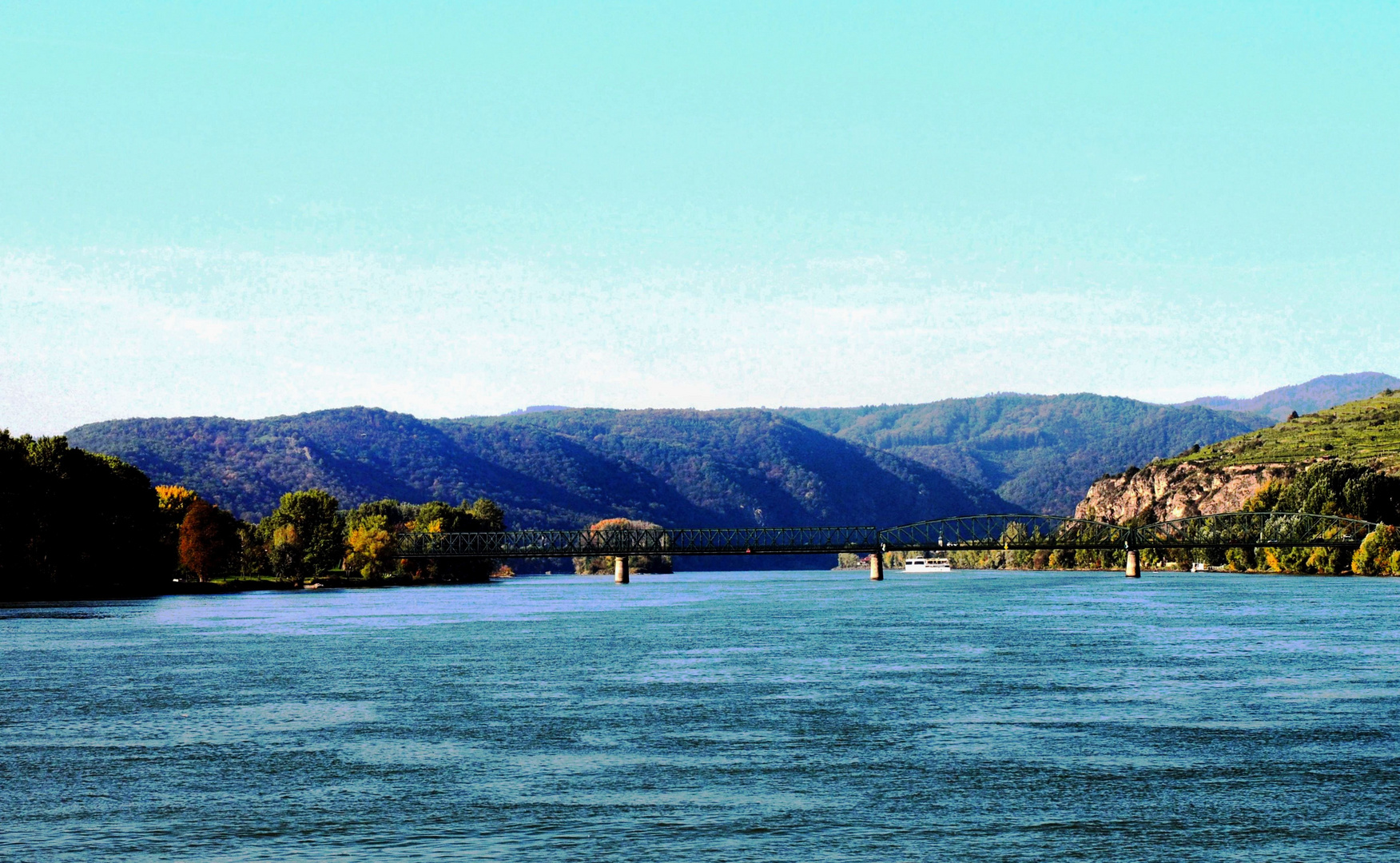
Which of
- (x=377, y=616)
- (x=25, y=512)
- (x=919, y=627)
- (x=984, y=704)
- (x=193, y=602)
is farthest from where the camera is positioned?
(x=193, y=602)

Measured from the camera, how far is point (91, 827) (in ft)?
120

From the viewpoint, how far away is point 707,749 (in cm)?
4875

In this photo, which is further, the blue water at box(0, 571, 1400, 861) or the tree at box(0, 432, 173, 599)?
the tree at box(0, 432, 173, 599)

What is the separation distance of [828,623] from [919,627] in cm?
1007

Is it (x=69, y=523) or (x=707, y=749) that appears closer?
(x=707, y=749)

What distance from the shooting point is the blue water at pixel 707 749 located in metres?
35.3

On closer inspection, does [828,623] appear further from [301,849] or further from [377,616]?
[301,849]

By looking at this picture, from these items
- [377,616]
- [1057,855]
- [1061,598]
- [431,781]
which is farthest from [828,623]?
[1057,855]

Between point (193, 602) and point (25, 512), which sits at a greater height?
point (25, 512)

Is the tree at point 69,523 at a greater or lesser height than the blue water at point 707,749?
greater

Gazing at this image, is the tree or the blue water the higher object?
the tree

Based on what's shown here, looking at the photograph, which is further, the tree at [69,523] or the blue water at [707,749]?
the tree at [69,523]

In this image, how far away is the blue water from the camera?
35.3m

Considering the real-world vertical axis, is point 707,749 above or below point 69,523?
below
